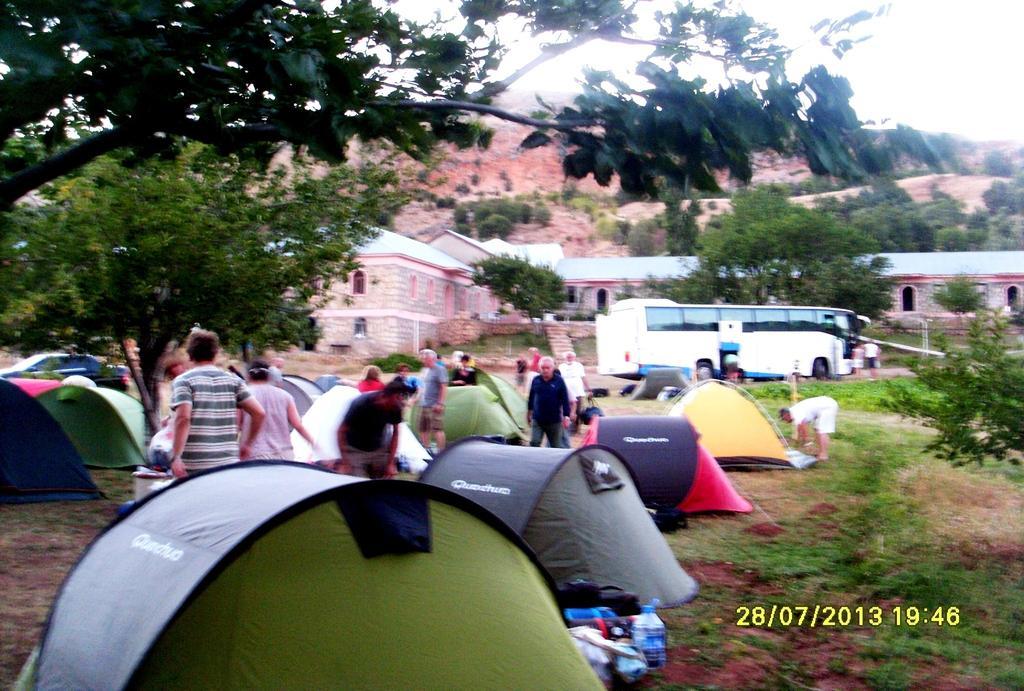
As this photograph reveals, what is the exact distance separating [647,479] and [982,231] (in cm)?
8134

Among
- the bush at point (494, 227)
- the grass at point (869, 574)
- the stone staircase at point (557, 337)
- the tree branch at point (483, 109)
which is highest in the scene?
the bush at point (494, 227)

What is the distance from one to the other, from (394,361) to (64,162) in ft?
138

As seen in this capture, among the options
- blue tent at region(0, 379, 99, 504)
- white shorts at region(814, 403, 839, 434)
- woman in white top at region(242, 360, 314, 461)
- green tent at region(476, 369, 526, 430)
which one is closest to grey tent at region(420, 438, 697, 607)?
woman in white top at region(242, 360, 314, 461)

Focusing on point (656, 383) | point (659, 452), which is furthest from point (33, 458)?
point (656, 383)

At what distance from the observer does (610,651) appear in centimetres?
553

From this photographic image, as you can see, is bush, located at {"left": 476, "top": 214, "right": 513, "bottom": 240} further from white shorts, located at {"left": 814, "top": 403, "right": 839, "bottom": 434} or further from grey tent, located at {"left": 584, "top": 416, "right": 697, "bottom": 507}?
grey tent, located at {"left": 584, "top": 416, "right": 697, "bottom": 507}

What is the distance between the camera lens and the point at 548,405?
1307cm

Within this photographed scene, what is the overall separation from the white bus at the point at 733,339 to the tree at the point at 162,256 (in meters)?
24.3

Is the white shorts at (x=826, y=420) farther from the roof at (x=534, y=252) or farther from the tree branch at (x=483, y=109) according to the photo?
the roof at (x=534, y=252)

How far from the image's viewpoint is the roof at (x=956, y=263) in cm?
5706

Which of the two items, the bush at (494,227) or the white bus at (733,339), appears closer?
the white bus at (733,339)

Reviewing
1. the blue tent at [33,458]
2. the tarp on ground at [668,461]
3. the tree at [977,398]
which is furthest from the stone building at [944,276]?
the blue tent at [33,458]

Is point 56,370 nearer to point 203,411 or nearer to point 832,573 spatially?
point 203,411

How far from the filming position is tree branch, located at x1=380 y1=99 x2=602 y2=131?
4.13 metres
